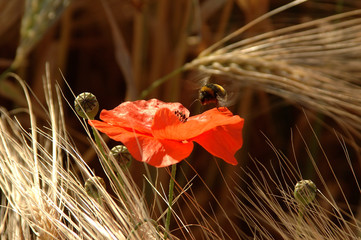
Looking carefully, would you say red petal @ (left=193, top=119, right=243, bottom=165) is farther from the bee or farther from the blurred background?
the blurred background

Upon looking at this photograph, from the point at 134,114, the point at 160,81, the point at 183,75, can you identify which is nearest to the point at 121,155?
the point at 134,114

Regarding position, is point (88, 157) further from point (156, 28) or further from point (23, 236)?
point (23, 236)

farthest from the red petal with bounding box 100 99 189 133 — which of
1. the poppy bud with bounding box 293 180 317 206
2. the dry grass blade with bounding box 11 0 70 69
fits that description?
the dry grass blade with bounding box 11 0 70 69

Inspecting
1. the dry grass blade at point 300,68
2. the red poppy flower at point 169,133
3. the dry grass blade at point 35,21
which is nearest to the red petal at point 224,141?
the red poppy flower at point 169,133

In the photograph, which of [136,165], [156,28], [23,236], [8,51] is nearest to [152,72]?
[156,28]

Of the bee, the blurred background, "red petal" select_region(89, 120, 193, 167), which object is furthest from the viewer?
the blurred background
